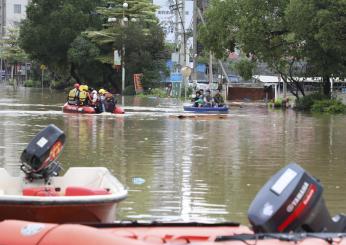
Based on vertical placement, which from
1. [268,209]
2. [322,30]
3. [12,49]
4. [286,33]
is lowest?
[268,209]

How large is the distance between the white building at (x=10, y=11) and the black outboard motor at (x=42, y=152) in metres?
130

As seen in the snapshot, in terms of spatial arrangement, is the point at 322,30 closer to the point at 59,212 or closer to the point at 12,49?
the point at 59,212

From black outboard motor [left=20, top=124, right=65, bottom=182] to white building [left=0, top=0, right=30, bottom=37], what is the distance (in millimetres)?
130200

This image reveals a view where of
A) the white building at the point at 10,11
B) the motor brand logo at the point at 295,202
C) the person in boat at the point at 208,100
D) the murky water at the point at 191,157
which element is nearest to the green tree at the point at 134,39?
the person in boat at the point at 208,100

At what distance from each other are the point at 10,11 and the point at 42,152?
132675 millimetres

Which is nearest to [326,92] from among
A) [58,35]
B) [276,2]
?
[276,2]

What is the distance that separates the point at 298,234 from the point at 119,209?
13.5 ft

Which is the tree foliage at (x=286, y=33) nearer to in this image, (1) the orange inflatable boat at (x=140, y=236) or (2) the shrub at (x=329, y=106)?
(2) the shrub at (x=329, y=106)

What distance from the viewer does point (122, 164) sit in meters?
14.3

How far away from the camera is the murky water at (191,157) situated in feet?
33.7

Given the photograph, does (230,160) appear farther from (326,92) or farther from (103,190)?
(326,92)

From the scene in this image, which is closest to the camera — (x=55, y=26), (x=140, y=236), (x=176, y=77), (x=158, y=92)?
(x=140, y=236)

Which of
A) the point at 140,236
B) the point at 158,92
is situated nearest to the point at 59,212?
the point at 140,236

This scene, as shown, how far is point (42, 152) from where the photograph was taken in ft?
29.1
